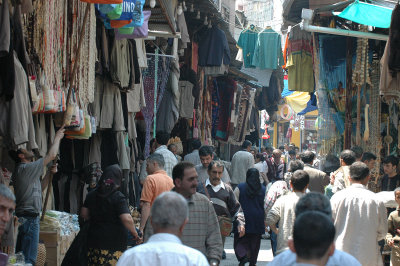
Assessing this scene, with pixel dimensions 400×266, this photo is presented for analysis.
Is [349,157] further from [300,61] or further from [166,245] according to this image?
[300,61]

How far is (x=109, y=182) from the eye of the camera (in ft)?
22.5

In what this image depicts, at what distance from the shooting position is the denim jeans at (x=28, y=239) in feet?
24.7

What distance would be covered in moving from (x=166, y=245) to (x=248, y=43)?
1980cm

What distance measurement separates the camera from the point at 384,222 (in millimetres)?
7008

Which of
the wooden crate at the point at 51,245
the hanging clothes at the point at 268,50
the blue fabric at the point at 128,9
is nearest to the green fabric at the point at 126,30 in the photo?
the blue fabric at the point at 128,9

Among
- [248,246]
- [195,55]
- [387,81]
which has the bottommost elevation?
[248,246]

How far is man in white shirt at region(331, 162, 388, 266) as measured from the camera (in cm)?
693

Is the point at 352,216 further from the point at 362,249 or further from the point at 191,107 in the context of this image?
the point at 191,107

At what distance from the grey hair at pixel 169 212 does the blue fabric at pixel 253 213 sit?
6726mm

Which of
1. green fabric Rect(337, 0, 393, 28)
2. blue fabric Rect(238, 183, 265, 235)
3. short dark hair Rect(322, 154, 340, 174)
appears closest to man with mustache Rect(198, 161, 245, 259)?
blue fabric Rect(238, 183, 265, 235)

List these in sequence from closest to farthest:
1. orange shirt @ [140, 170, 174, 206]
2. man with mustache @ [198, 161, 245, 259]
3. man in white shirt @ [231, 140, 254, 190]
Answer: orange shirt @ [140, 170, 174, 206], man with mustache @ [198, 161, 245, 259], man in white shirt @ [231, 140, 254, 190]

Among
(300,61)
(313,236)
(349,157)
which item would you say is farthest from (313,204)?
(300,61)

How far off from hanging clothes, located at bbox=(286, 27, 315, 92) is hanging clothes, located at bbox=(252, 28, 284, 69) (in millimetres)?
6287

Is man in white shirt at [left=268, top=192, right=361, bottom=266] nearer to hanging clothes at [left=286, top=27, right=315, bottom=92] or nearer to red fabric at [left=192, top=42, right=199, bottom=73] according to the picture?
→ hanging clothes at [left=286, top=27, right=315, bottom=92]
